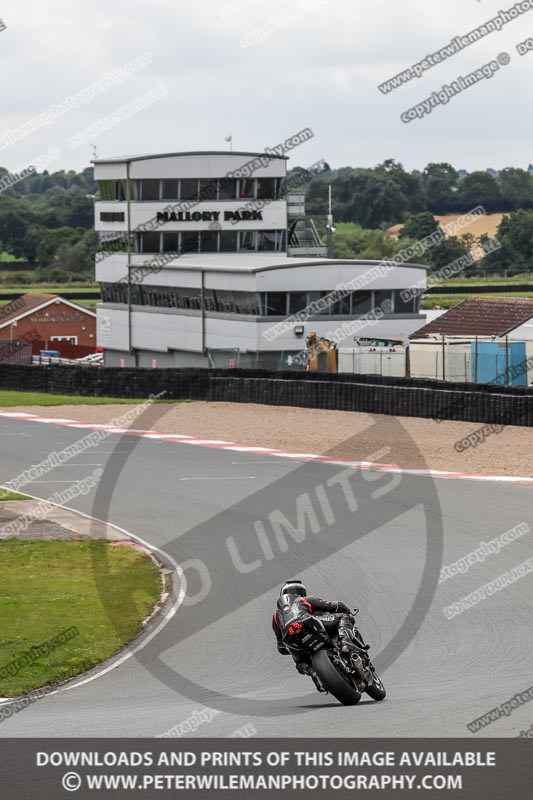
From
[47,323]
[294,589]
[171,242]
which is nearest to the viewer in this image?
[294,589]

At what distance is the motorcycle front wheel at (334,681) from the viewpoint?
31.1ft

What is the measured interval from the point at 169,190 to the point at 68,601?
44.3 m

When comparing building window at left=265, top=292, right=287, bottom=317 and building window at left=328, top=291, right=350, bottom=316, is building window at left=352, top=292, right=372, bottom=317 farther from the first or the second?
building window at left=265, top=292, right=287, bottom=317

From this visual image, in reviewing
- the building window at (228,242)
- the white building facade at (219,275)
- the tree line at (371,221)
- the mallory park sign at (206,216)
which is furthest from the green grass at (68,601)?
the tree line at (371,221)

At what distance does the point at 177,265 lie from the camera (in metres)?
55.2

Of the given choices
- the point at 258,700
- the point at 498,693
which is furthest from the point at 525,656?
the point at 258,700

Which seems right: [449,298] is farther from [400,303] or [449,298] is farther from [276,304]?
[276,304]

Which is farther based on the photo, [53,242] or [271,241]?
[53,242]

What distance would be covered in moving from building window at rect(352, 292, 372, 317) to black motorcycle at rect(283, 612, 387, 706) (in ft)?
132

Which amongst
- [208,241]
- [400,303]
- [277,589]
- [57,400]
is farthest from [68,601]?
[208,241]

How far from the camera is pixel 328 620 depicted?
32.0 feet

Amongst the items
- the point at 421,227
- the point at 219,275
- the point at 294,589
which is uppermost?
the point at 421,227
